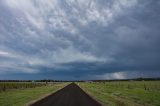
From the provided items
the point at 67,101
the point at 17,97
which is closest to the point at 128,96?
the point at 67,101

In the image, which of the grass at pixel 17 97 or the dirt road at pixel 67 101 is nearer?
the dirt road at pixel 67 101

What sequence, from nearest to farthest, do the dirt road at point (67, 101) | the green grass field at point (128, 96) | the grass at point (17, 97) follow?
the dirt road at point (67, 101)
the grass at point (17, 97)
the green grass field at point (128, 96)

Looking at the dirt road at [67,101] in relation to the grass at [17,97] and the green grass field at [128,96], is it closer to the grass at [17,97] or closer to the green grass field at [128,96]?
the green grass field at [128,96]

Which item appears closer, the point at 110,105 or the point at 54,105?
the point at 54,105

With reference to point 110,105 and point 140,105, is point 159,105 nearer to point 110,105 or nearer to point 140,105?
point 140,105

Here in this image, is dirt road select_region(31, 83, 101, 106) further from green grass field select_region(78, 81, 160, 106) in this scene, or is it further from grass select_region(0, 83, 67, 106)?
grass select_region(0, 83, 67, 106)

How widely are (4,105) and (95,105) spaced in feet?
30.6

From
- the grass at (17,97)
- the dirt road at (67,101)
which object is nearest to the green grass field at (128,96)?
the dirt road at (67,101)

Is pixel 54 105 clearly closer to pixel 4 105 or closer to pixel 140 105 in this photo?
pixel 4 105

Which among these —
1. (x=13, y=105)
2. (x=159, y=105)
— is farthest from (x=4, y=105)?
(x=159, y=105)

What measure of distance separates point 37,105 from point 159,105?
43.3 ft

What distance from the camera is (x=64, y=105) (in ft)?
74.9

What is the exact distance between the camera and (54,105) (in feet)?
74.9

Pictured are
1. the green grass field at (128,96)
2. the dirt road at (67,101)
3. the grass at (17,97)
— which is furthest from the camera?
the green grass field at (128,96)
